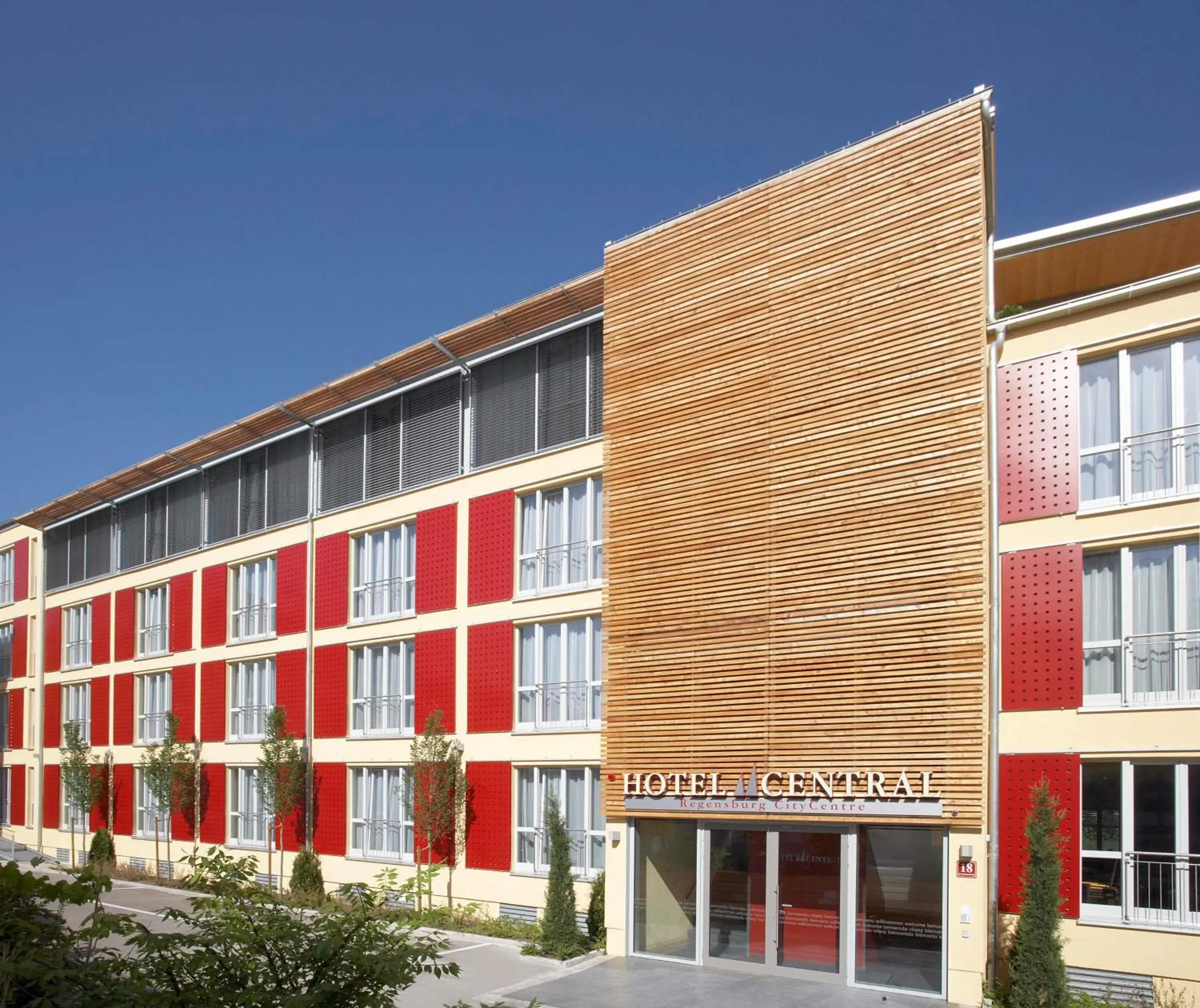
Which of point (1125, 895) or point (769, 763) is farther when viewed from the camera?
point (769, 763)

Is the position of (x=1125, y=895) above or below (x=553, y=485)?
below

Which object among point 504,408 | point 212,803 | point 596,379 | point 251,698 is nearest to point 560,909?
point 596,379

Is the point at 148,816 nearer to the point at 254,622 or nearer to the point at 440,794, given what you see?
the point at 254,622

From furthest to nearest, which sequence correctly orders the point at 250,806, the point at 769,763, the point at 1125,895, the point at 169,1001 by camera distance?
the point at 250,806 < the point at 769,763 < the point at 1125,895 < the point at 169,1001

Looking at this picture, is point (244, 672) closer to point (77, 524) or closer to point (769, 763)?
point (77, 524)

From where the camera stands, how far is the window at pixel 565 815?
21688 mm

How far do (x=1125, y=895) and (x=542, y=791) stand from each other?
11.0 meters

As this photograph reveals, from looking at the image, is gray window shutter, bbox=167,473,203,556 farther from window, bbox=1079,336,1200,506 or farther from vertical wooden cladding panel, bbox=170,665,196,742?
window, bbox=1079,336,1200,506

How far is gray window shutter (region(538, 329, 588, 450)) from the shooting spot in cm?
2295

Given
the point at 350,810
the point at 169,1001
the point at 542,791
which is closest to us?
the point at 169,1001

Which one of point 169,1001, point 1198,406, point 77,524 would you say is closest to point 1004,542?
point 1198,406

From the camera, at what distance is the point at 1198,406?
49.9 feet

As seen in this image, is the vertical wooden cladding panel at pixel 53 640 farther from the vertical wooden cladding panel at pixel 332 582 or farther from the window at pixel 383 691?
the window at pixel 383 691

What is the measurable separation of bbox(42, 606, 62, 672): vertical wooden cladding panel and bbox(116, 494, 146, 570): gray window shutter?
16.7ft
